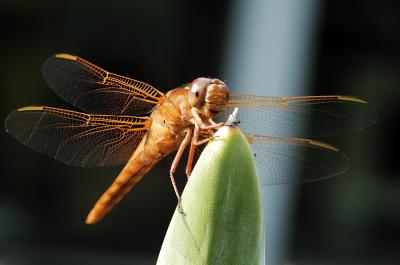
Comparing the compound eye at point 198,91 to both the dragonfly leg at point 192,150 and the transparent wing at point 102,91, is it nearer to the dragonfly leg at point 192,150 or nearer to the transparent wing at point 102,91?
the dragonfly leg at point 192,150

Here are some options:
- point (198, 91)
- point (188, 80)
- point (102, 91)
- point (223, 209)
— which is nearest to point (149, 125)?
point (102, 91)

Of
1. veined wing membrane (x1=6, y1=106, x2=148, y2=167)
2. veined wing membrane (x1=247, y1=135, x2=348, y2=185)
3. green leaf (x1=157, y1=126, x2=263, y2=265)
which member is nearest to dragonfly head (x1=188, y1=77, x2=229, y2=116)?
veined wing membrane (x1=247, y1=135, x2=348, y2=185)

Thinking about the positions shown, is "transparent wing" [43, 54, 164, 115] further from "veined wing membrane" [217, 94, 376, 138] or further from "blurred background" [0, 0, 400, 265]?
"blurred background" [0, 0, 400, 265]

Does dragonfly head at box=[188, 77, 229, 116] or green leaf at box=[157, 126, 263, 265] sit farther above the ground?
dragonfly head at box=[188, 77, 229, 116]

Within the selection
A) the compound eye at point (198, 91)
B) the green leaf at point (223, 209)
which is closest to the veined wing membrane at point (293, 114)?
the compound eye at point (198, 91)

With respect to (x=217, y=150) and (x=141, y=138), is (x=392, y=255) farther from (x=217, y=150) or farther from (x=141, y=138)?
(x=217, y=150)

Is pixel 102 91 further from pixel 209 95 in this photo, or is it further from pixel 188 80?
pixel 188 80
